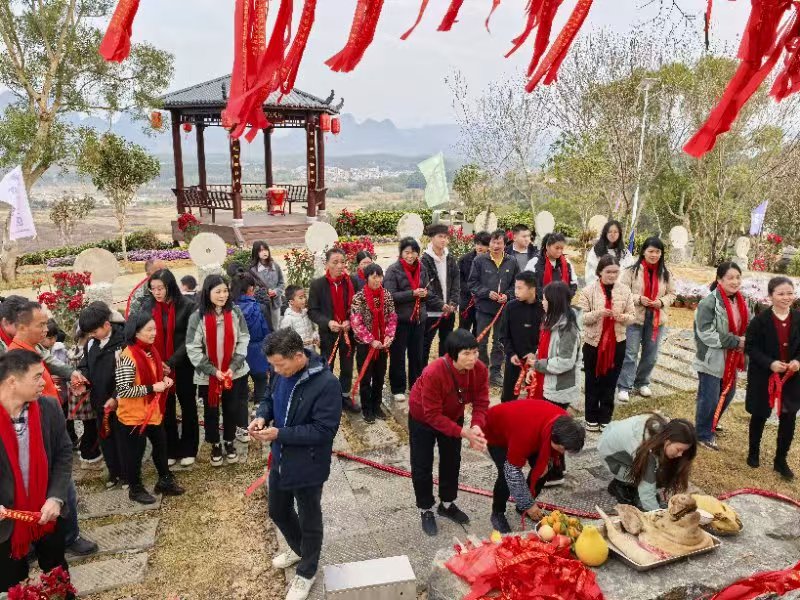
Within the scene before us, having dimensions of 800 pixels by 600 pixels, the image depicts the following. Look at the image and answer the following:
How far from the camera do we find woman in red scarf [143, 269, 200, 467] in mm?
4375

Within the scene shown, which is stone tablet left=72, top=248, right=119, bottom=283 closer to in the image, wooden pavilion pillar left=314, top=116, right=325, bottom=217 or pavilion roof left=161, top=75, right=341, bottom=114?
pavilion roof left=161, top=75, right=341, bottom=114

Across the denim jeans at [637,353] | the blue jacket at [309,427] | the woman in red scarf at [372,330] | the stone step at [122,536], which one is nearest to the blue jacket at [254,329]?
the woman in red scarf at [372,330]

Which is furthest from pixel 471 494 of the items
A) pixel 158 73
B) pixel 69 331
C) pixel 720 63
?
pixel 720 63

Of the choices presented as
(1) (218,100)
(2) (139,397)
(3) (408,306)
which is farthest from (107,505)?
(1) (218,100)

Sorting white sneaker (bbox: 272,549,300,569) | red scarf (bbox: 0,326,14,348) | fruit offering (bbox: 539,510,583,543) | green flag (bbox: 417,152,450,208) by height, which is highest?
green flag (bbox: 417,152,450,208)

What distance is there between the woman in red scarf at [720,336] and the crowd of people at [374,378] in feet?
0.05

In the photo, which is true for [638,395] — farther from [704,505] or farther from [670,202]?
[670,202]

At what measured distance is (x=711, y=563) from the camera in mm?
3107

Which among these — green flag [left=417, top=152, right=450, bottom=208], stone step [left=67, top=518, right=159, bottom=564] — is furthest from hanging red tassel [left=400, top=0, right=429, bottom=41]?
green flag [left=417, top=152, right=450, bottom=208]

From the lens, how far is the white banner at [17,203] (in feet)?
24.3

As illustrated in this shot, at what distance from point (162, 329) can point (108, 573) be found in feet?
5.52

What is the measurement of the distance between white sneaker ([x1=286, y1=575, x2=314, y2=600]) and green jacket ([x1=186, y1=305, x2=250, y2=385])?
5.60ft

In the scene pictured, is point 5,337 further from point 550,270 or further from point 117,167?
point 117,167

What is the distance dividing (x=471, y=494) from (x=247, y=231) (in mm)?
14517
